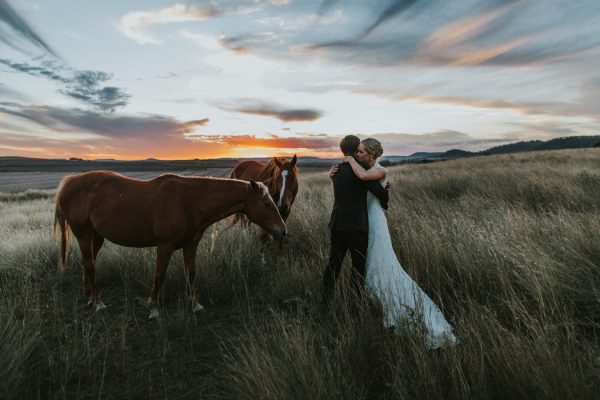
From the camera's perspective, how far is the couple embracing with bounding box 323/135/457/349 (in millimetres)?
3881

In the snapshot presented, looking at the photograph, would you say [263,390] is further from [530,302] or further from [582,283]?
[582,283]

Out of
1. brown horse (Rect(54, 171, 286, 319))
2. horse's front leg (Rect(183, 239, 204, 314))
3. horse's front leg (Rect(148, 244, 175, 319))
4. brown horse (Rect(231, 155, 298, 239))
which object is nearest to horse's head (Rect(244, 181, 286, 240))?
brown horse (Rect(54, 171, 286, 319))

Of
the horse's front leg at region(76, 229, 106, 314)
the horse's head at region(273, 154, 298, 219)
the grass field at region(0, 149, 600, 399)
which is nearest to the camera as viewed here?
the grass field at region(0, 149, 600, 399)

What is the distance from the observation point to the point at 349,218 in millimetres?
3967

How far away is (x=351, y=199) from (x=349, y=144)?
669mm

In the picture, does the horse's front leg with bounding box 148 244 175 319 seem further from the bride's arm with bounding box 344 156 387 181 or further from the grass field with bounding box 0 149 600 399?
the bride's arm with bounding box 344 156 387 181

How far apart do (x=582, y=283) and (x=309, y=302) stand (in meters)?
3.06

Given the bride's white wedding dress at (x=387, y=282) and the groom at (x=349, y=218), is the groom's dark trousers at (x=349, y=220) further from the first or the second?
the bride's white wedding dress at (x=387, y=282)

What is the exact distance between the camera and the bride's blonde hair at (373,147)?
156 inches

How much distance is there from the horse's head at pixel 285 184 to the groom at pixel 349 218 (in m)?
2.31

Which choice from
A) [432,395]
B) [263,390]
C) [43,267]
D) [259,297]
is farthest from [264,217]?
[43,267]

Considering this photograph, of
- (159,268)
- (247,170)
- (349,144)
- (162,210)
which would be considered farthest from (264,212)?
(247,170)

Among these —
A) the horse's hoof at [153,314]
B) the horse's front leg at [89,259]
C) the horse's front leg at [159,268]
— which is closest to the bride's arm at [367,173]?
the horse's front leg at [159,268]

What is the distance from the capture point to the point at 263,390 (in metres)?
2.40
